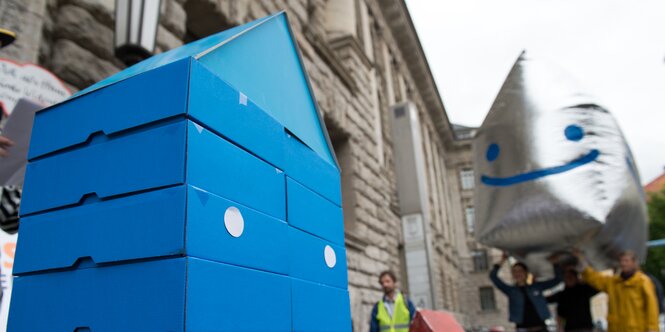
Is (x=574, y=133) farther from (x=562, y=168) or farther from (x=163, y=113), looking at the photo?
(x=163, y=113)

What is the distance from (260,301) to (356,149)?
19.5 ft

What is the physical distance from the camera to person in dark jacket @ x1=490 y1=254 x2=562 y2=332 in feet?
15.1

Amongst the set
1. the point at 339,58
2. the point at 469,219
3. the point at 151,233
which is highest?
the point at 469,219

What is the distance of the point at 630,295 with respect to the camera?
13.5 ft

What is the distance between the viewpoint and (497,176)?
→ 4316 mm

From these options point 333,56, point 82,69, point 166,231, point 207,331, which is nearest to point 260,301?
point 207,331

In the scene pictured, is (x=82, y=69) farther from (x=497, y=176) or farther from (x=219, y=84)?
(x=497, y=176)

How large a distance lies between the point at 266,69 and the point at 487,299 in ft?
106

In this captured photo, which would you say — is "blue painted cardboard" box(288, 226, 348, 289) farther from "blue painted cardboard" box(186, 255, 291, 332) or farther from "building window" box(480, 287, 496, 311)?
"building window" box(480, 287, 496, 311)

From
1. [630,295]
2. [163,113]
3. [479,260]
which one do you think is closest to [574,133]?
[630,295]

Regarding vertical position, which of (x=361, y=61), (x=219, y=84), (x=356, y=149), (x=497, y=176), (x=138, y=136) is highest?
(x=361, y=61)

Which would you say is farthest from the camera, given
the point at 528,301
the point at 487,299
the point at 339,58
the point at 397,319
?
the point at 487,299

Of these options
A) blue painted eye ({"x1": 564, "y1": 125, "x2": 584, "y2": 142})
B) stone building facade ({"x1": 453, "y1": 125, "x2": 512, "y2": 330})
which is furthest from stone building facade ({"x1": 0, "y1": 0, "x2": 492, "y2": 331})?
stone building facade ({"x1": 453, "y1": 125, "x2": 512, "y2": 330})

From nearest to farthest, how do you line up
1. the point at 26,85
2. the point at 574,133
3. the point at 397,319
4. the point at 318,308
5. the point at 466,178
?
the point at 318,308 → the point at 26,85 → the point at 574,133 → the point at 397,319 → the point at 466,178
